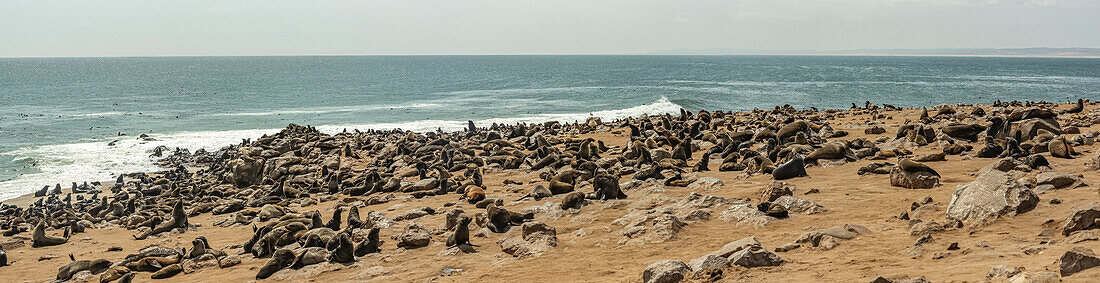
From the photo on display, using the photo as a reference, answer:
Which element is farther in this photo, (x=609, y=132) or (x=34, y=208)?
(x=609, y=132)

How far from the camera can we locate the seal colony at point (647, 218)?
804 cm

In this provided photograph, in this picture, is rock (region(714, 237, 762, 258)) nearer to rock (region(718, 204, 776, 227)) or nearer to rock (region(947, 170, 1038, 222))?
rock (region(718, 204, 776, 227))

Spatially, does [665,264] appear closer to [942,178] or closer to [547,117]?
[942,178]

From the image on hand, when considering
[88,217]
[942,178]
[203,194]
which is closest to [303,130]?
[203,194]

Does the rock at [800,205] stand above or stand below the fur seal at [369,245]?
above

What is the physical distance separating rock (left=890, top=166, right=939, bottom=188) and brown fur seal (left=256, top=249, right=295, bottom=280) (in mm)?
10451

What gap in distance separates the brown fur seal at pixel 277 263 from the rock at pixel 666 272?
585 centimetres

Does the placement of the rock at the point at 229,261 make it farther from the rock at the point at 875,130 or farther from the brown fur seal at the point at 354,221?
the rock at the point at 875,130

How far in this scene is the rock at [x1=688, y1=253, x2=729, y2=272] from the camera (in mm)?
7970

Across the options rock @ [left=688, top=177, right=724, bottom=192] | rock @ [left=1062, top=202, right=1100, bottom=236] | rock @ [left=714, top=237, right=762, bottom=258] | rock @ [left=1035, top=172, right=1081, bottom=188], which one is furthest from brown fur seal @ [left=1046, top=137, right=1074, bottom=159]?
rock @ [left=714, top=237, right=762, bottom=258]

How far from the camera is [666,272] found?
308 inches

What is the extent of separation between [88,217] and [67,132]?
30.5m

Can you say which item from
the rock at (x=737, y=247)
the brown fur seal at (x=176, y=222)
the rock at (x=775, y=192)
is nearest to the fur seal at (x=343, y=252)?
the rock at (x=737, y=247)

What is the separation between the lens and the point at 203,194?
21.5m
